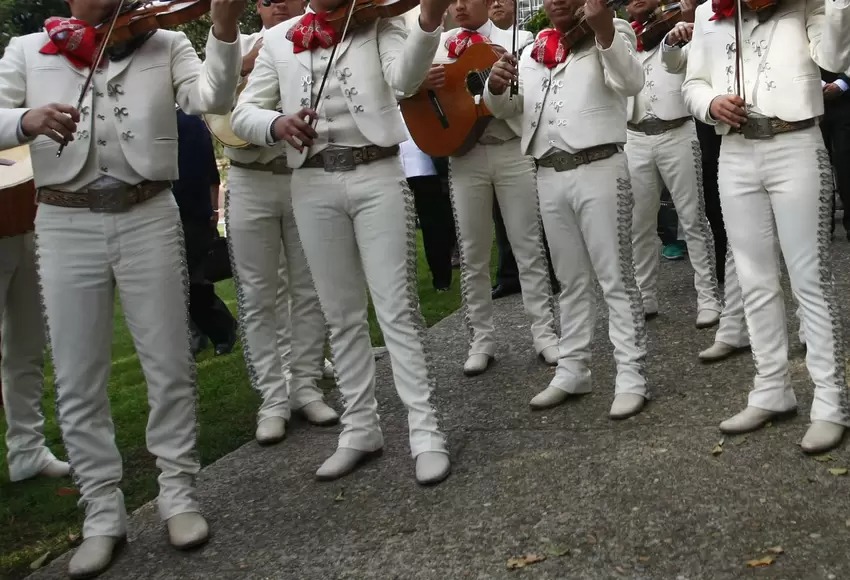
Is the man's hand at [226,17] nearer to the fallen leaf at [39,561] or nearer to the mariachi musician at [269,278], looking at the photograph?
the mariachi musician at [269,278]

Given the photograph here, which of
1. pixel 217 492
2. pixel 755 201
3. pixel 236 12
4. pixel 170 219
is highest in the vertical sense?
pixel 236 12

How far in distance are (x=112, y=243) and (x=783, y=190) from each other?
8.60 feet

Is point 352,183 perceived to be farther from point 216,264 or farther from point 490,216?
point 216,264

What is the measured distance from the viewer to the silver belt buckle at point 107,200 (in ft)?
12.4

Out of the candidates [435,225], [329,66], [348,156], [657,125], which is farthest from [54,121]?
[435,225]

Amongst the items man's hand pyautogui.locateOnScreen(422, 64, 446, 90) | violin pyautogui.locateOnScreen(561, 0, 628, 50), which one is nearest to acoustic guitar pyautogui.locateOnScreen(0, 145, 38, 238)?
man's hand pyautogui.locateOnScreen(422, 64, 446, 90)

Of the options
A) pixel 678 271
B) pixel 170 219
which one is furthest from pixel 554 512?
pixel 678 271

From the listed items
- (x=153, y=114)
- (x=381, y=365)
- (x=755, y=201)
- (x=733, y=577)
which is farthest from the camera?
(x=381, y=365)

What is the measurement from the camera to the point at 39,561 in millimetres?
4016

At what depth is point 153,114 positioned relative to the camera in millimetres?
3859

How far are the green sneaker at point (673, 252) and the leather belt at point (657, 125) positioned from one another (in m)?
2.95

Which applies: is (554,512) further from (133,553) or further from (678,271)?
(678,271)

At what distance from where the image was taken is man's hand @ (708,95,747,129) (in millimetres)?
4020

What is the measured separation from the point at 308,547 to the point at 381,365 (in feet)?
9.46
